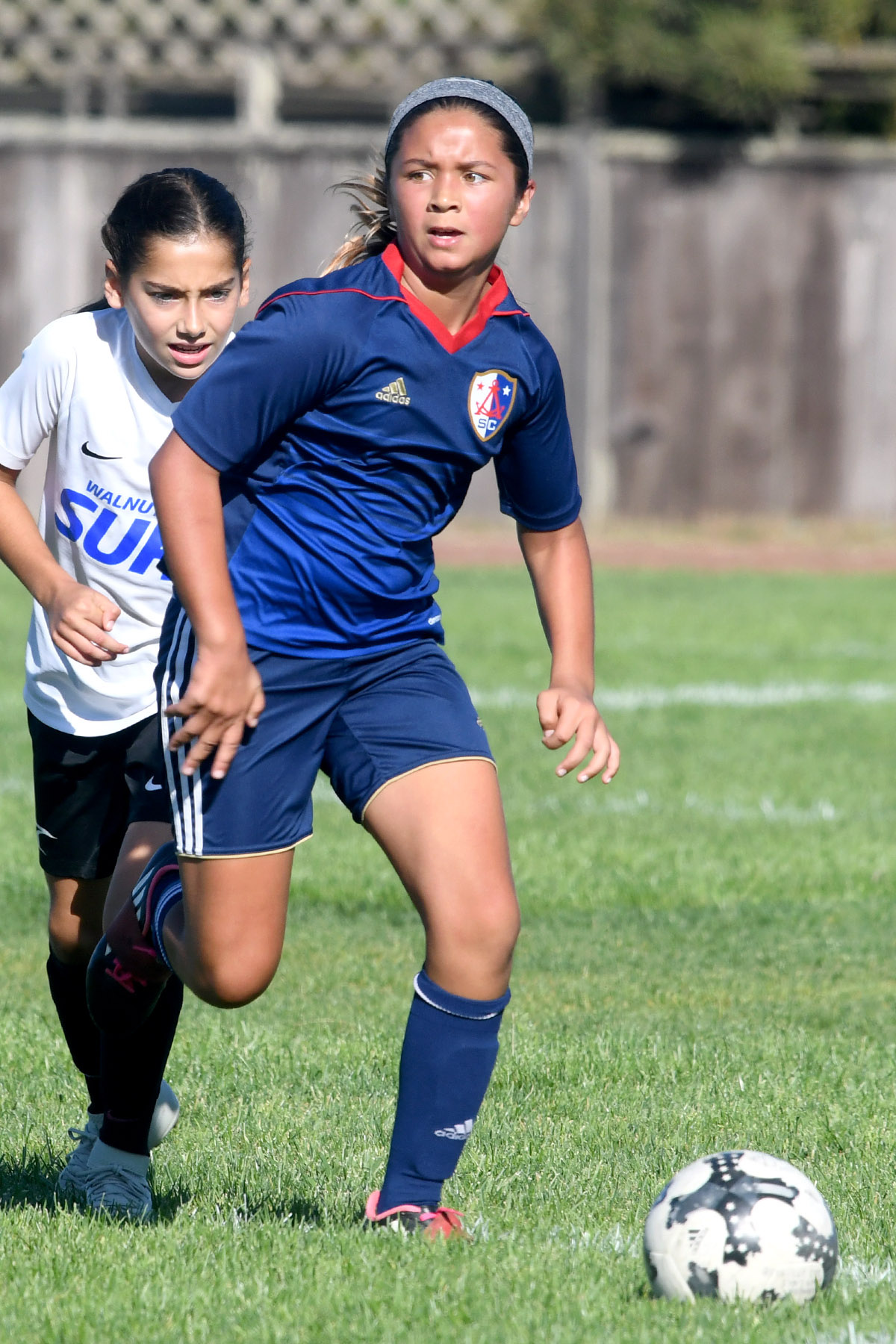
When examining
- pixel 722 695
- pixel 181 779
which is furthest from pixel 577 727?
pixel 722 695

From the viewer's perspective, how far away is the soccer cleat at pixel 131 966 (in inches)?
137

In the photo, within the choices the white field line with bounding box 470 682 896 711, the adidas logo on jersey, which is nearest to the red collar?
the adidas logo on jersey

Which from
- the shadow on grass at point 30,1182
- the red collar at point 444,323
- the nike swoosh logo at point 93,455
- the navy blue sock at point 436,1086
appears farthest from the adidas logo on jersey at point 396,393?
the shadow on grass at point 30,1182

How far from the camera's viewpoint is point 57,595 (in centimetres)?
342

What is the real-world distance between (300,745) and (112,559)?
806 millimetres

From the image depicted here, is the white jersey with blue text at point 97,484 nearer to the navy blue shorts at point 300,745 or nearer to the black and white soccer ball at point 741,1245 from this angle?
the navy blue shorts at point 300,745

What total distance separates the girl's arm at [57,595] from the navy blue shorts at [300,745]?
0.12m

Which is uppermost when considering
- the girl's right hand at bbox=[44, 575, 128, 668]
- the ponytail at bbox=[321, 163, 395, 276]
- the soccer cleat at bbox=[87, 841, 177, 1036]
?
the ponytail at bbox=[321, 163, 395, 276]

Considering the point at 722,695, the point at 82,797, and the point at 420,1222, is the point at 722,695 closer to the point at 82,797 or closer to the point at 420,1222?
the point at 82,797

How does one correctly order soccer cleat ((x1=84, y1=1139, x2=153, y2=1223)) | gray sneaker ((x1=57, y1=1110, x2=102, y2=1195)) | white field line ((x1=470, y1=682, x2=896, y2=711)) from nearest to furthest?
soccer cleat ((x1=84, y1=1139, x2=153, y2=1223)) < gray sneaker ((x1=57, y1=1110, x2=102, y2=1195)) < white field line ((x1=470, y1=682, x2=896, y2=711))

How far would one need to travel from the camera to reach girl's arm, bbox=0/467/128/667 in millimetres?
3361

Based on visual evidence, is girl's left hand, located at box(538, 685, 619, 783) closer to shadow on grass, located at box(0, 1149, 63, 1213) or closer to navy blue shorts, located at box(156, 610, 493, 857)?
Answer: navy blue shorts, located at box(156, 610, 493, 857)

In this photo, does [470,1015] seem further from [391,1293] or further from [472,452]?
[472,452]

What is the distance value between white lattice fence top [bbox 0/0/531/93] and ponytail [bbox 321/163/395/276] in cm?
1290
